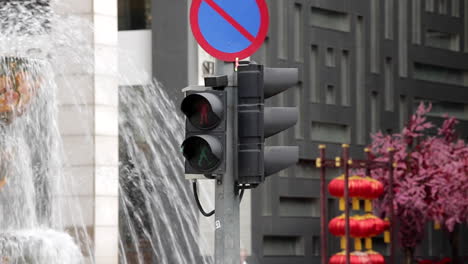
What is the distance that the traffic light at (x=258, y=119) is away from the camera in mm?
9648

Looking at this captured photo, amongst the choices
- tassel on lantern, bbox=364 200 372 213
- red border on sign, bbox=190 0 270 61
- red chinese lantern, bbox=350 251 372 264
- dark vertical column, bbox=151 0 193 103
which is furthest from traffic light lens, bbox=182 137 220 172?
tassel on lantern, bbox=364 200 372 213

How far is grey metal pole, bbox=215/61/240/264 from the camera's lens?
9570 mm

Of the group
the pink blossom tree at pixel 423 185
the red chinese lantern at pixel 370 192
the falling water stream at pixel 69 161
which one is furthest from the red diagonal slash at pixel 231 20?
the pink blossom tree at pixel 423 185

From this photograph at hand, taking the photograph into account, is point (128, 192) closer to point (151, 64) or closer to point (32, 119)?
point (151, 64)

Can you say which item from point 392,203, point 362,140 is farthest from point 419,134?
point 392,203

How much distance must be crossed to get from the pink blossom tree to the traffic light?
24.7 metres

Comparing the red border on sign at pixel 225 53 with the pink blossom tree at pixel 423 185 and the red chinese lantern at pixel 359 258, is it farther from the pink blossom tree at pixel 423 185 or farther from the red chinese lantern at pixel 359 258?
the pink blossom tree at pixel 423 185

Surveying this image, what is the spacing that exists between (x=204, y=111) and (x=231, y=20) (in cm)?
85

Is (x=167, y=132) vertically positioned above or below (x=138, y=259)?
above

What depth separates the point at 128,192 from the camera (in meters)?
28.6

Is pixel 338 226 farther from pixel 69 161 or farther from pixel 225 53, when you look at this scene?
pixel 225 53

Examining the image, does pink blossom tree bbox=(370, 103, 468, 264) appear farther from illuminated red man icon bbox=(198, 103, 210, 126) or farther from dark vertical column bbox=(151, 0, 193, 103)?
illuminated red man icon bbox=(198, 103, 210, 126)

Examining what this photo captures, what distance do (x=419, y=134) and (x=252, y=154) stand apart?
1098 inches

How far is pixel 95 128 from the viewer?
26922 mm
